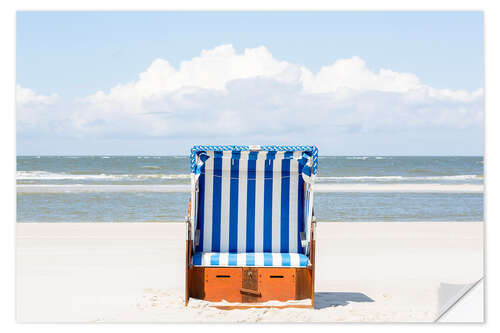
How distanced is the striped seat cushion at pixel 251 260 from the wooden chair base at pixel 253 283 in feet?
0.13

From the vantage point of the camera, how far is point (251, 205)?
5.53 meters

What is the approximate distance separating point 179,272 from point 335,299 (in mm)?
1981

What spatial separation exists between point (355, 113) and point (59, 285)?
25.5m

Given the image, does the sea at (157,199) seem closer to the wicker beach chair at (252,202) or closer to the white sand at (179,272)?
the white sand at (179,272)

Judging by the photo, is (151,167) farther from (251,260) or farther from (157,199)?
(251,260)

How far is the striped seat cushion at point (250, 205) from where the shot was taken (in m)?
5.46

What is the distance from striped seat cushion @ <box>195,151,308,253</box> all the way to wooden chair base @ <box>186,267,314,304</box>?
36 centimetres

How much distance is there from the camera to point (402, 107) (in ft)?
87.2

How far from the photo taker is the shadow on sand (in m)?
5.33

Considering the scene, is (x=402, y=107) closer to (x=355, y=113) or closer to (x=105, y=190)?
(x=355, y=113)

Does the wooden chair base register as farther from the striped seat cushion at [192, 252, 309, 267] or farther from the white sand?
the white sand
